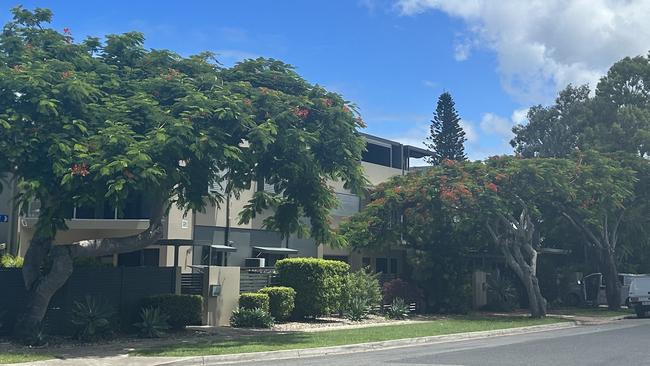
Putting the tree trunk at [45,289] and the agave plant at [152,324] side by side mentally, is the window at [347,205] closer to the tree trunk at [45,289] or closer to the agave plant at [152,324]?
the agave plant at [152,324]

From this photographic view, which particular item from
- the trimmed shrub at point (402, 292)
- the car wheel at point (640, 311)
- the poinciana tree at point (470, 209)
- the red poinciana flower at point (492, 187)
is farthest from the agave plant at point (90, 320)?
the car wheel at point (640, 311)

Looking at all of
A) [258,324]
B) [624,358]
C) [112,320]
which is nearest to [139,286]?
[112,320]

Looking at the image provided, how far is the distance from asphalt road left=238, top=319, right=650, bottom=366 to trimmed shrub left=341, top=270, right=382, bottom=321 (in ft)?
→ 18.5

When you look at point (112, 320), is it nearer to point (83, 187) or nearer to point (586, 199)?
point (83, 187)

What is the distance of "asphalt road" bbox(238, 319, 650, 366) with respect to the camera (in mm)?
14281

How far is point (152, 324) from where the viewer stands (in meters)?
18.5

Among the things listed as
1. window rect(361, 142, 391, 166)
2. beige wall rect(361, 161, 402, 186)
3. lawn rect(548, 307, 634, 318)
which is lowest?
lawn rect(548, 307, 634, 318)

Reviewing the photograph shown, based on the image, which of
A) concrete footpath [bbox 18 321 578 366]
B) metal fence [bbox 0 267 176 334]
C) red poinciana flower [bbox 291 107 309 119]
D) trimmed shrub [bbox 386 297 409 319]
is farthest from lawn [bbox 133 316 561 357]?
red poinciana flower [bbox 291 107 309 119]

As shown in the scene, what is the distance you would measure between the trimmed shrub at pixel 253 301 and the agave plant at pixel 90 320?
527 centimetres

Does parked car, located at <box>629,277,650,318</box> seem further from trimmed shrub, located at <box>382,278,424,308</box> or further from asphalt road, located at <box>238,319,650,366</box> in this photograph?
asphalt road, located at <box>238,319,650,366</box>

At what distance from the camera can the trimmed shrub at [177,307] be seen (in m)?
19.6

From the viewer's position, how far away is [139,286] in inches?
787

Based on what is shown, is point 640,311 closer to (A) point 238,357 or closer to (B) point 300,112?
(B) point 300,112

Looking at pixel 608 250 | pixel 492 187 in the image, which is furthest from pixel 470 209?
pixel 608 250
